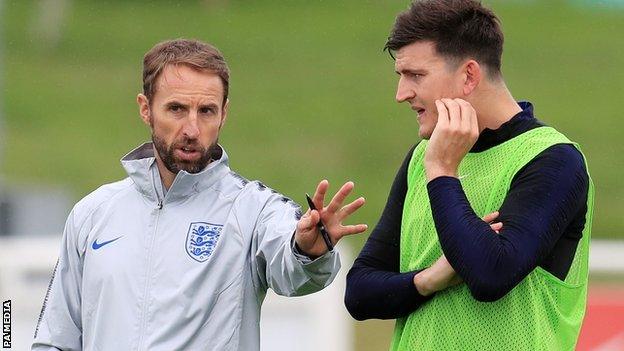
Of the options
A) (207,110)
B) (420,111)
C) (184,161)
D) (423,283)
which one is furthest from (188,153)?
(423,283)

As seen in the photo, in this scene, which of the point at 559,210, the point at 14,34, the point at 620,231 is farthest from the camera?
the point at 14,34

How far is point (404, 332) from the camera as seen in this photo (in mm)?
4191

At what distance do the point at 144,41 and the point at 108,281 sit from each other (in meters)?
23.8

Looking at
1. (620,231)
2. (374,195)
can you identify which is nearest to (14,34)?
(374,195)

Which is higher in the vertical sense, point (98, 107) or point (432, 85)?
point (432, 85)

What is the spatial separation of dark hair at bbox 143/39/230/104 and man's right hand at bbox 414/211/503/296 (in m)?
0.86

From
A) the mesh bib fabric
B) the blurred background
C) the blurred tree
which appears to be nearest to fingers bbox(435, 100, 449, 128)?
the mesh bib fabric

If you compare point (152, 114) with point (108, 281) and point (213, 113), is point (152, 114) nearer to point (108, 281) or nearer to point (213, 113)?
point (213, 113)

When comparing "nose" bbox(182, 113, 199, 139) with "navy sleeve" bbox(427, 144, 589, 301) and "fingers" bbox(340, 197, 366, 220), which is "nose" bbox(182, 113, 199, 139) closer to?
"fingers" bbox(340, 197, 366, 220)

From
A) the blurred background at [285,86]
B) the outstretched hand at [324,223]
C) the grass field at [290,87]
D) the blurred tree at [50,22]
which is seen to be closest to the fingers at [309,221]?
the outstretched hand at [324,223]

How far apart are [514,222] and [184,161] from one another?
40.8 inches

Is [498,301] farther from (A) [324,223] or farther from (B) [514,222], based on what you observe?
(A) [324,223]

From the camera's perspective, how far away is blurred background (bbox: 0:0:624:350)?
2125cm

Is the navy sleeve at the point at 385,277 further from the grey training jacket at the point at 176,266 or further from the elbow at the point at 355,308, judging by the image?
the grey training jacket at the point at 176,266
